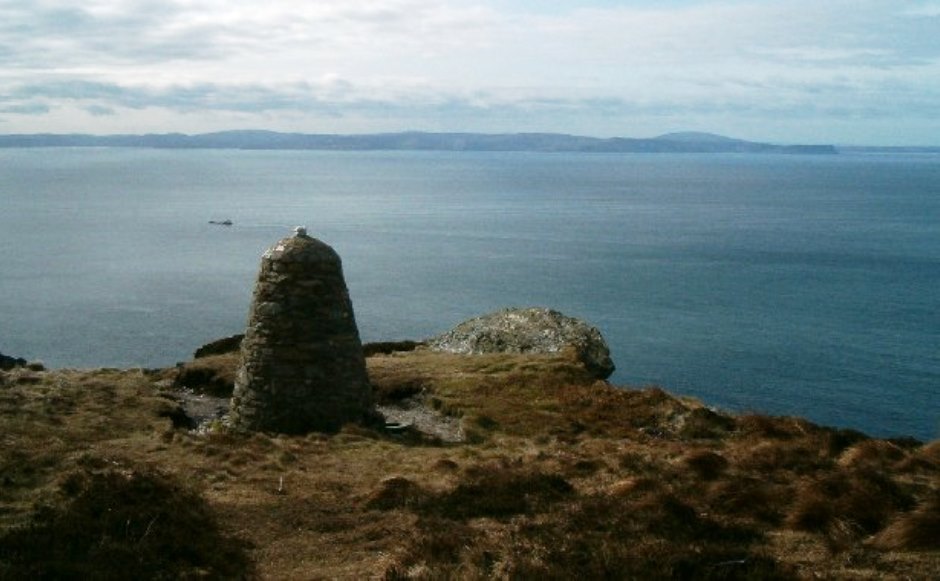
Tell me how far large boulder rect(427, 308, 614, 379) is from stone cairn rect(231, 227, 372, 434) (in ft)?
38.8

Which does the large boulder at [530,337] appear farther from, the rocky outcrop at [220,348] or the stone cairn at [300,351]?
the stone cairn at [300,351]

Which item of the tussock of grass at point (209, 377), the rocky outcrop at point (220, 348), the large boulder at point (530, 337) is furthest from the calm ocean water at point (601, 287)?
the tussock of grass at point (209, 377)

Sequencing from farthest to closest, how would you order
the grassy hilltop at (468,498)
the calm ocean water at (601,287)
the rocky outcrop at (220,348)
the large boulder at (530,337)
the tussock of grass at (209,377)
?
the calm ocean water at (601,287), the rocky outcrop at (220,348), the large boulder at (530,337), the tussock of grass at (209,377), the grassy hilltop at (468,498)

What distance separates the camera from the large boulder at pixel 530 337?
110 ft

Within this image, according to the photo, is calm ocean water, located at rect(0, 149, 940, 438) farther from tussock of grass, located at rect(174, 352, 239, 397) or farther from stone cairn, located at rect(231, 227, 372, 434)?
stone cairn, located at rect(231, 227, 372, 434)

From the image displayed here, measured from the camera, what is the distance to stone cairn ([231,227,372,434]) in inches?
861

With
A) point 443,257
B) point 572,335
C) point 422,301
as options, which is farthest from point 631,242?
point 572,335

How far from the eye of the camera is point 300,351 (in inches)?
861

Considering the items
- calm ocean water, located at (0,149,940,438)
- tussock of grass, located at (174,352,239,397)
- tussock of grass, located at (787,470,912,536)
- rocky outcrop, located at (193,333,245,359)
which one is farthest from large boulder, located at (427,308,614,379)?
tussock of grass, located at (787,470,912,536)

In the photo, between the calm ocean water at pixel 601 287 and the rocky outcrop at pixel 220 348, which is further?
the calm ocean water at pixel 601 287

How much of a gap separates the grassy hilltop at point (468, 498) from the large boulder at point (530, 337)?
402 inches

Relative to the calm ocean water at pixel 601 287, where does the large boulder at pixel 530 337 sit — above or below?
above

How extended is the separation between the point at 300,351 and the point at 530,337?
1487 centimetres

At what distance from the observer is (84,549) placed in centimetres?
1095
